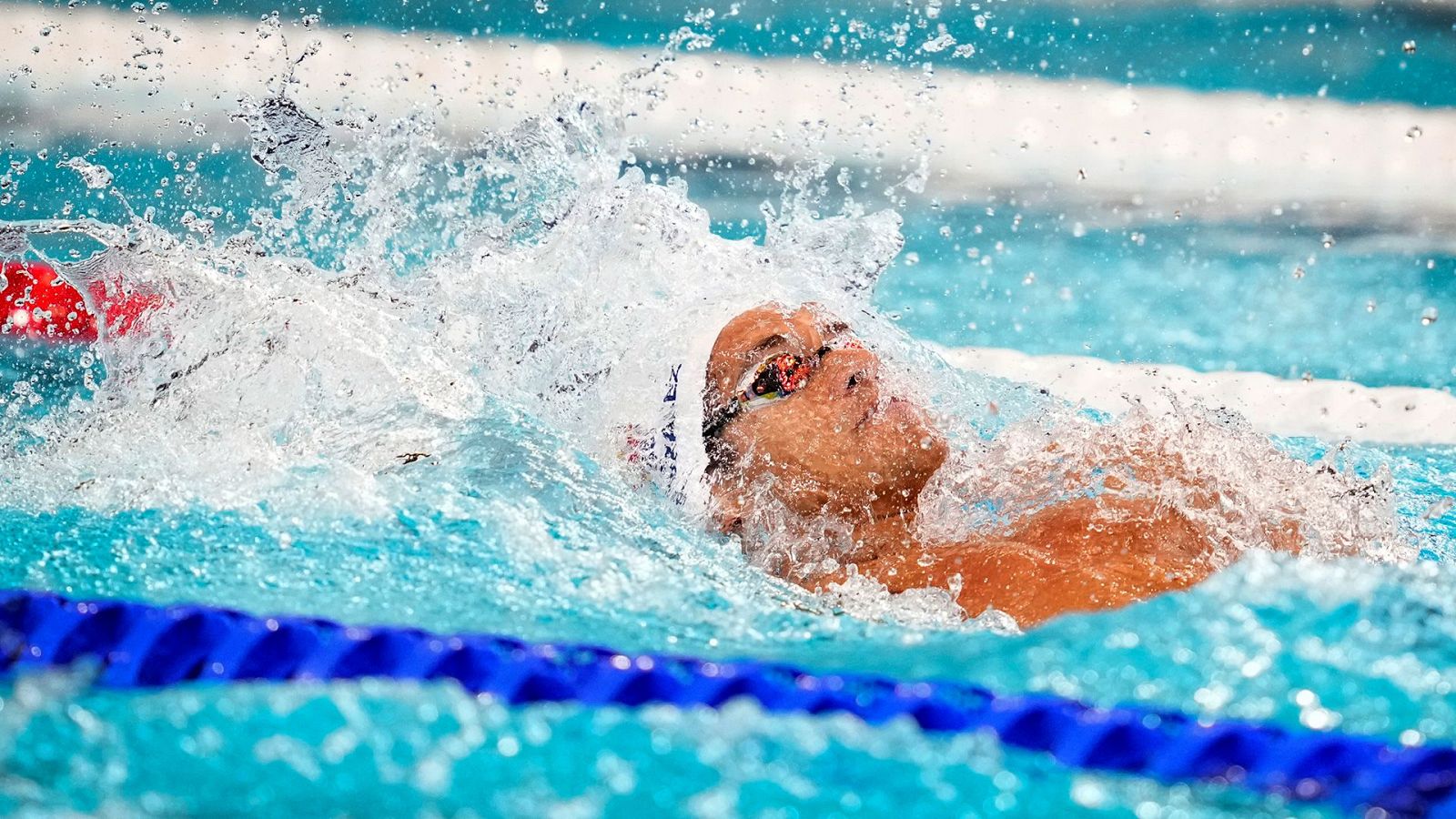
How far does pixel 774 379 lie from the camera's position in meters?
1.81

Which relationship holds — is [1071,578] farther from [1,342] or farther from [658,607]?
[1,342]

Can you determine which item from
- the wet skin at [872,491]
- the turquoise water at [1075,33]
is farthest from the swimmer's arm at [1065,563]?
the turquoise water at [1075,33]

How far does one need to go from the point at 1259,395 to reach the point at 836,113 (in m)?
1.99

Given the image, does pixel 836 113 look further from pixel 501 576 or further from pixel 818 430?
pixel 501 576

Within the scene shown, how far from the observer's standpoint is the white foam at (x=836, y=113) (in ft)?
14.0

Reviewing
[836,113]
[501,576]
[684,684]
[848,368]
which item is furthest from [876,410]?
[836,113]

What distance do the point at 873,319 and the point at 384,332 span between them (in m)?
0.95

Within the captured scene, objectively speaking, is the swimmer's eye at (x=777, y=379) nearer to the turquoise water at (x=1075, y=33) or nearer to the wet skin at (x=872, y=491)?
the wet skin at (x=872, y=491)

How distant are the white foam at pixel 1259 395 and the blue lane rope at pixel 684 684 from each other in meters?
2.44

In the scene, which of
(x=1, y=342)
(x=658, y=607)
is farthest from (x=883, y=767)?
(x=1, y=342)

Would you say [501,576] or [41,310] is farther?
[41,310]

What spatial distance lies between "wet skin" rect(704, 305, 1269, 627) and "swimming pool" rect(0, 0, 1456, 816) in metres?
0.09

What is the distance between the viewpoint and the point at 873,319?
242 cm

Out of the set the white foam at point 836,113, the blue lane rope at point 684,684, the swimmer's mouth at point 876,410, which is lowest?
the blue lane rope at point 684,684
